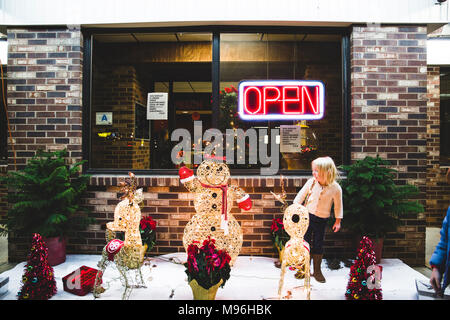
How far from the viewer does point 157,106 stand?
471cm

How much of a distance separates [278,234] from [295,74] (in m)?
2.87

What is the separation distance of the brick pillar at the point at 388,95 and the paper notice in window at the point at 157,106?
3.13m

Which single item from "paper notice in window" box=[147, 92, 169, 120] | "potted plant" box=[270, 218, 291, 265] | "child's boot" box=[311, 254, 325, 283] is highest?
"paper notice in window" box=[147, 92, 169, 120]

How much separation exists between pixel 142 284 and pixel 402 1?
561 cm

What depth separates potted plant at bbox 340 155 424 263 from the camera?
3703 millimetres

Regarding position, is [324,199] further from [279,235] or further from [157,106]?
[157,106]


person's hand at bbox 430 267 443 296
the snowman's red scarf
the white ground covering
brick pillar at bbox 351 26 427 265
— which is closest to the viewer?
person's hand at bbox 430 267 443 296

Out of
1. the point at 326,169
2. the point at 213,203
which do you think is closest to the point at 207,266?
the point at 213,203

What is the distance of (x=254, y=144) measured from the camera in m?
4.68

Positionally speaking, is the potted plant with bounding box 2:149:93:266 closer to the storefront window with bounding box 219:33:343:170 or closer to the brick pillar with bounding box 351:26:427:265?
the storefront window with bounding box 219:33:343:170

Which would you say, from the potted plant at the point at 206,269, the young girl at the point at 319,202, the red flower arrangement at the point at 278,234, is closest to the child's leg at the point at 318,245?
the young girl at the point at 319,202

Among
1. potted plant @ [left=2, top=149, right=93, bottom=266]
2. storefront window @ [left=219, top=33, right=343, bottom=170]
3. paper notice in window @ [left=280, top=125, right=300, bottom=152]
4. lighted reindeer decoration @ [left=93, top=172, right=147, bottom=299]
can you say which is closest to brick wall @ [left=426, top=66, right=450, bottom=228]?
storefront window @ [left=219, top=33, right=343, bottom=170]

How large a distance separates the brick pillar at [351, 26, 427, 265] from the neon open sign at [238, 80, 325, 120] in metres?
0.60
